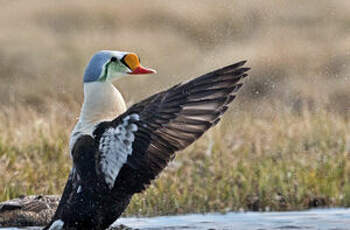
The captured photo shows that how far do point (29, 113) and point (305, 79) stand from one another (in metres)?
6.85

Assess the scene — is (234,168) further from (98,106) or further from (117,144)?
(117,144)

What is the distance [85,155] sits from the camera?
5848mm

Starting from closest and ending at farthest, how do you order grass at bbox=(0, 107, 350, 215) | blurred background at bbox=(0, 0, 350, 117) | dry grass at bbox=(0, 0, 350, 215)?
grass at bbox=(0, 107, 350, 215) < dry grass at bbox=(0, 0, 350, 215) < blurred background at bbox=(0, 0, 350, 117)

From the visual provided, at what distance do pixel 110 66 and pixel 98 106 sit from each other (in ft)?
1.04

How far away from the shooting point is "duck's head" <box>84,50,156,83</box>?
609 centimetres

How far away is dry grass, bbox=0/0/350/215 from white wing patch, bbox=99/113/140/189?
179 cm

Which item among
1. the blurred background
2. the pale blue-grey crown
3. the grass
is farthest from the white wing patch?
the blurred background

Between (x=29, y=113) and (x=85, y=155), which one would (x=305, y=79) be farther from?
(x=85, y=155)

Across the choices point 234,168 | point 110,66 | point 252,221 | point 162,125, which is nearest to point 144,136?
point 162,125

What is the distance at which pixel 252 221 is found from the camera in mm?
7109

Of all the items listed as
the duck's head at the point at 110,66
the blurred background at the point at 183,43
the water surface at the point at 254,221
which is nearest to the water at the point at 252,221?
the water surface at the point at 254,221

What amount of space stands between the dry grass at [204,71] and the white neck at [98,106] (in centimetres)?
158

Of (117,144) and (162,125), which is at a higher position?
(162,125)

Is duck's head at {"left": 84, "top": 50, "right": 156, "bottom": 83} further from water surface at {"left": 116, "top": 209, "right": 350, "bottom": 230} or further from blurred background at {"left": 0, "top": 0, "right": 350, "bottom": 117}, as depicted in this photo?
blurred background at {"left": 0, "top": 0, "right": 350, "bottom": 117}
